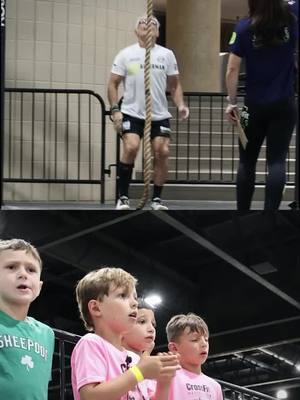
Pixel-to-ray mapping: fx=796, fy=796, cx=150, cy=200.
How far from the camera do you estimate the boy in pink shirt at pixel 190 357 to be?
9.48 ft

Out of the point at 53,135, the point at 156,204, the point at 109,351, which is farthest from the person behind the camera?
the point at 53,135

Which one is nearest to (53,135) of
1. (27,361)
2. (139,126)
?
(139,126)

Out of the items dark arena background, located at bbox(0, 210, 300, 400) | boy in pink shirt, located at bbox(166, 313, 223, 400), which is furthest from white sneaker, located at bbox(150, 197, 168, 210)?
boy in pink shirt, located at bbox(166, 313, 223, 400)

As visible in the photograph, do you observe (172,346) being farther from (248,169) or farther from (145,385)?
(248,169)

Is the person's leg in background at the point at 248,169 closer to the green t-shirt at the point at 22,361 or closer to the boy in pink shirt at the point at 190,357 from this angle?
the boy in pink shirt at the point at 190,357

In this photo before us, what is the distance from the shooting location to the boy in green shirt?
2.24 m

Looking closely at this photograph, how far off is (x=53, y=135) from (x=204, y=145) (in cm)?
125

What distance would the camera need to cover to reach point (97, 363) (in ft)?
7.22

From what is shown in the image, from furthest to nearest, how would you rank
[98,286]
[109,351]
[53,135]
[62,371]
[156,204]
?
[53,135]
[156,204]
[62,371]
[98,286]
[109,351]

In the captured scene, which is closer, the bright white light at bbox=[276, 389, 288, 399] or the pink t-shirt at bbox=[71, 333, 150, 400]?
the pink t-shirt at bbox=[71, 333, 150, 400]

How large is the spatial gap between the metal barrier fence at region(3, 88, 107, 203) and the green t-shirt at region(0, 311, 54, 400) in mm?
3525

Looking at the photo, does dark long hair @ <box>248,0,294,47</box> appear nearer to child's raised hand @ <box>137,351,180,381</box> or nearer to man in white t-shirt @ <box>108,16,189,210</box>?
man in white t-shirt @ <box>108,16,189,210</box>

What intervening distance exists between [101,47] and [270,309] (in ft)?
10.3

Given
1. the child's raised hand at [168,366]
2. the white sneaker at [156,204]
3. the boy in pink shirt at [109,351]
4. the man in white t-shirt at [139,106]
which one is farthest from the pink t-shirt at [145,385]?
the man in white t-shirt at [139,106]
